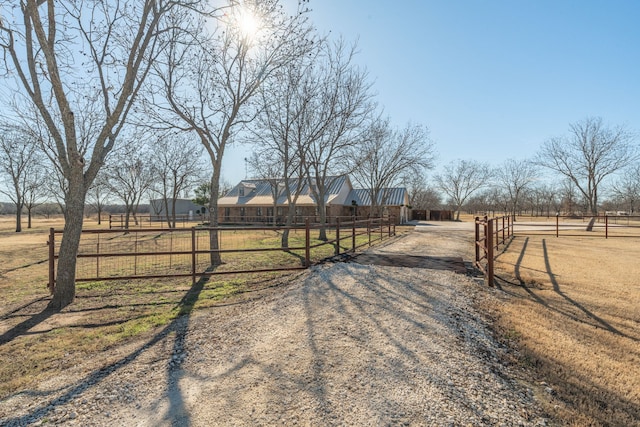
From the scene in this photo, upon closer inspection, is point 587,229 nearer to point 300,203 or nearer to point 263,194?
point 300,203

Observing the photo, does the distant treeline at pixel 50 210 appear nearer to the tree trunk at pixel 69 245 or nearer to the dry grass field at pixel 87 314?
the dry grass field at pixel 87 314

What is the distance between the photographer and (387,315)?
15.1 ft

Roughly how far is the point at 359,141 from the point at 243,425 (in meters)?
15.5

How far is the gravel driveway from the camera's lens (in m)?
2.45

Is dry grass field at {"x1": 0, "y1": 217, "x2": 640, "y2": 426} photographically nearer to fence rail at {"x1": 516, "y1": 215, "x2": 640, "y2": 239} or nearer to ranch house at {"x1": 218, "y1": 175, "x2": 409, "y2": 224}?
fence rail at {"x1": 516, "y1": 215, "x2": 640, "y2": 239}

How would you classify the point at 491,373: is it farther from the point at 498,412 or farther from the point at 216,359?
the point at 216,359

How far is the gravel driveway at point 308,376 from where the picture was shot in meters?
2.45

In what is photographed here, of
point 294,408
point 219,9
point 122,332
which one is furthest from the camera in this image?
point 219,9

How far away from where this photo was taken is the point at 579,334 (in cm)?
418

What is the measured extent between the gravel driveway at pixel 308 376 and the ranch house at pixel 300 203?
29.2 meters

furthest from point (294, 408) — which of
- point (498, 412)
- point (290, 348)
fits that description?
point (498, 412)

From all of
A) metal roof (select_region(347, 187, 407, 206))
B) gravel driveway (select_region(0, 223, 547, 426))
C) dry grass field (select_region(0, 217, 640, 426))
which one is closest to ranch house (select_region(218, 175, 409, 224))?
metal roof (select_region(347, 187, 407, 206))

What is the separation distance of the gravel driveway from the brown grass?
36 centimetres

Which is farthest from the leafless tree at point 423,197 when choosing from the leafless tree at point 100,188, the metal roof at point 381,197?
the leafless tree at point 100,188
